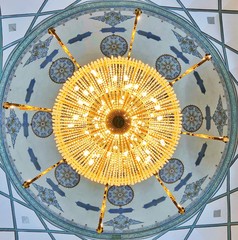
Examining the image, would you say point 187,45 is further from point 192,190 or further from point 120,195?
point 120,195

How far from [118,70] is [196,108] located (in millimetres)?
3169

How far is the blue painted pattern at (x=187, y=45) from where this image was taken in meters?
9.75

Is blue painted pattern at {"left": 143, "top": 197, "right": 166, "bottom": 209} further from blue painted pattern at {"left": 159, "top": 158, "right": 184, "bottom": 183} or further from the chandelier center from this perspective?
the chandelier center

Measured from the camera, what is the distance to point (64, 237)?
409 inches

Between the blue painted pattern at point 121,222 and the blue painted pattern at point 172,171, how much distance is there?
1255mm

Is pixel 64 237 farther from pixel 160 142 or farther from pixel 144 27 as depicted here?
pixel 144 27

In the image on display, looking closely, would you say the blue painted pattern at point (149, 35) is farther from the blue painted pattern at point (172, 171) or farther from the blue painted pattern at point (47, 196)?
the blue painted pattern at point (47, 196)

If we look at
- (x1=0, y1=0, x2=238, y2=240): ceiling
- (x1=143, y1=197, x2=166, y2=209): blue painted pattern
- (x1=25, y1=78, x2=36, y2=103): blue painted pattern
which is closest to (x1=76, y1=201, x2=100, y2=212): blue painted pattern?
(x1=0, y1=0, x2=238, y2=240): ceiling

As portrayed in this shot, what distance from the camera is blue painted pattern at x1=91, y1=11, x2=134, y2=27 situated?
31.3 ft

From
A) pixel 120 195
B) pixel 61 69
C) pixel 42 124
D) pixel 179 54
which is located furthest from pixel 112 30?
pixel 120 195

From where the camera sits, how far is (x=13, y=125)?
1005 cm

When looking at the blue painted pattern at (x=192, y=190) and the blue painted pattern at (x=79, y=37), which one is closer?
the blue painted pattern at (x=79, y=37)

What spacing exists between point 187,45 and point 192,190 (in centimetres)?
334

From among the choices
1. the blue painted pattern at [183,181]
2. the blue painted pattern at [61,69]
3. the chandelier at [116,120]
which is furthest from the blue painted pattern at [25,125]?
the blue painted pattern at [183,181]
